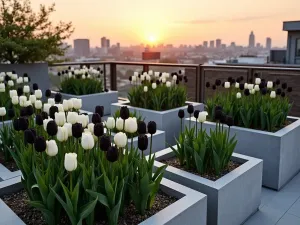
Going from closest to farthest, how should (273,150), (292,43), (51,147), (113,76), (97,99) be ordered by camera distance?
(51,147) → (273,150) → (97,99) → (113,76) → (292,43)

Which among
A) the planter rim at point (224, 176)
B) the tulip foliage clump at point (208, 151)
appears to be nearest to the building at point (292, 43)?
the planter rim at point (224, 176)

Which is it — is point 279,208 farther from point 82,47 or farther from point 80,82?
point 82,47

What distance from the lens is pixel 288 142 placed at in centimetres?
314

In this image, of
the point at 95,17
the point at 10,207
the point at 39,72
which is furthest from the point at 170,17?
the point at 10,207

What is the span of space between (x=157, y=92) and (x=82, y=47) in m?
3.51

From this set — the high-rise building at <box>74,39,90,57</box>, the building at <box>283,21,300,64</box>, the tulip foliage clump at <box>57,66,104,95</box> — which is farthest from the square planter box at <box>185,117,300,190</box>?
the building at <box>283,21,300,64</box>

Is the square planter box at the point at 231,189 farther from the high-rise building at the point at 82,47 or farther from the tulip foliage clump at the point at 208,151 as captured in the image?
the high-rise building at the point at 82,47

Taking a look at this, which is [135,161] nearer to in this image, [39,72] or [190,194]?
[190,194]

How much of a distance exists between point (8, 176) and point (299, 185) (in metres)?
2.63

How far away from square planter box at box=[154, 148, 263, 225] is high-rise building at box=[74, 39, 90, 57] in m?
4.92

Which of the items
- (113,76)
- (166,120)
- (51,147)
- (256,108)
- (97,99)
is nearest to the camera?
(51,147)

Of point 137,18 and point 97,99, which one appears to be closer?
point 97,99

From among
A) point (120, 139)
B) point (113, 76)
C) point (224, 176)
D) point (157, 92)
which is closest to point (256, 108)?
point (224, 176)

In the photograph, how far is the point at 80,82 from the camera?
5.67m
